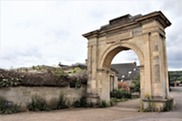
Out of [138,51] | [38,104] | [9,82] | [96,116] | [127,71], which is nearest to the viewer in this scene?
[96,116]

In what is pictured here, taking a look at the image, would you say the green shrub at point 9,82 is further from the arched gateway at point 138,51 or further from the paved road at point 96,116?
the arched gateway at point 138,51

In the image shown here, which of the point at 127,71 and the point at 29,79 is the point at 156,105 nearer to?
the point at 29,79

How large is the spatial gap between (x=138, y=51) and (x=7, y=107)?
752cm

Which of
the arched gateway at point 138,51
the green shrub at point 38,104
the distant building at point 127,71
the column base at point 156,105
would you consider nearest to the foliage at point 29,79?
the green shrub at point 38,104

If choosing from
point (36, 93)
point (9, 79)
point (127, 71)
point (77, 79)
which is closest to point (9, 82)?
point (9, 79)

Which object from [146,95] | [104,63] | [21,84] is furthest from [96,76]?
[21,84]

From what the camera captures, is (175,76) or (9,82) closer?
(9,82)

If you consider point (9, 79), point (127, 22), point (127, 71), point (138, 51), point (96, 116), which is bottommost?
point (96, 116)

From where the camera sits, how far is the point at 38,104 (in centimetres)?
1038

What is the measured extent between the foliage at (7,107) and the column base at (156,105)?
641 cm

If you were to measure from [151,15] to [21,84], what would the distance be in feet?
25.5

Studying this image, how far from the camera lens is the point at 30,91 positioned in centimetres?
1043

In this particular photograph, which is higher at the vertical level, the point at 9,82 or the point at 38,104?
the point at 9,82

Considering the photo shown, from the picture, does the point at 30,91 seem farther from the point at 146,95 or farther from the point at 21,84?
the point at 146,95
